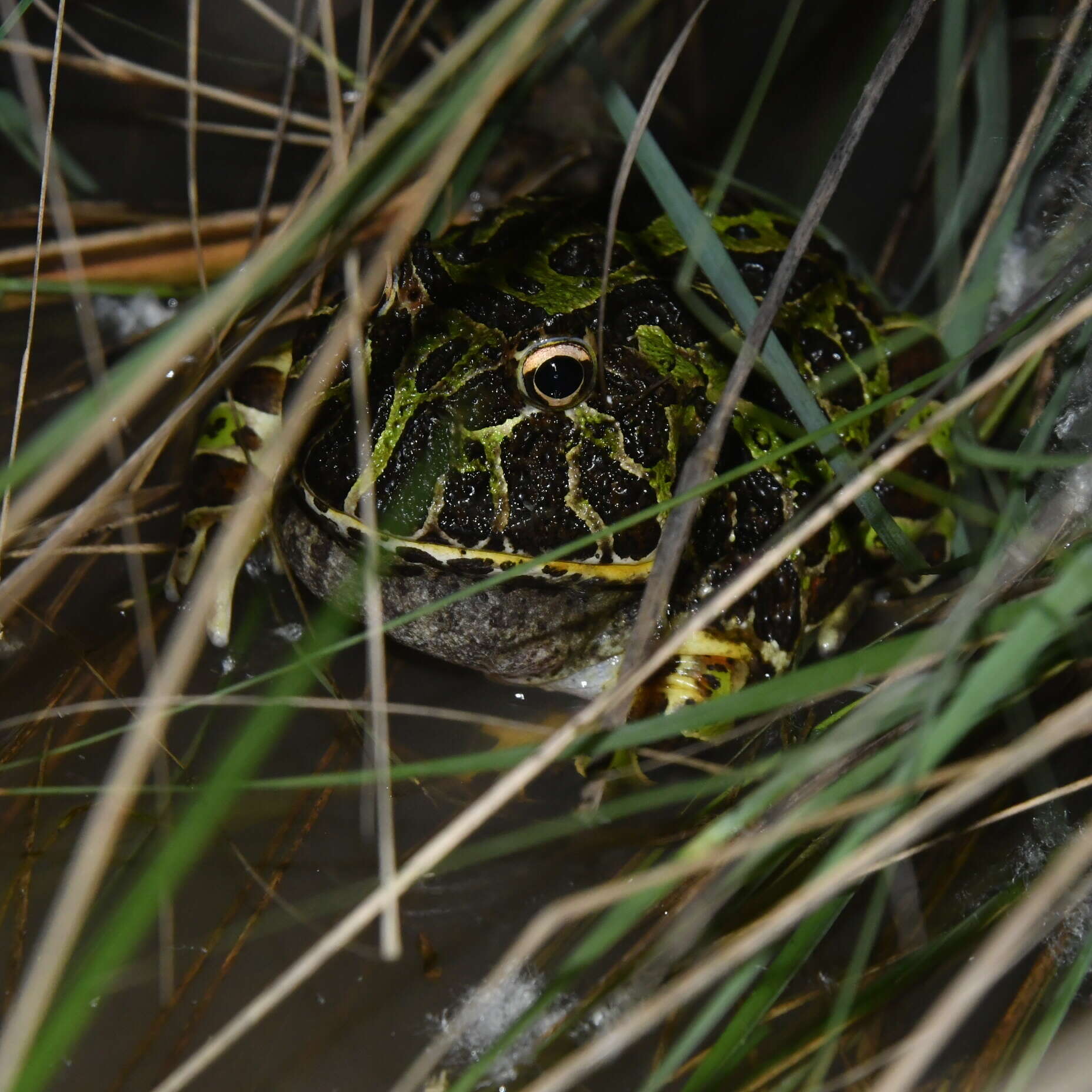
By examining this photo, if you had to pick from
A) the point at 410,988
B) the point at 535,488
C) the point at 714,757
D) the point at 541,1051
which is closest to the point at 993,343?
the point at 535,488

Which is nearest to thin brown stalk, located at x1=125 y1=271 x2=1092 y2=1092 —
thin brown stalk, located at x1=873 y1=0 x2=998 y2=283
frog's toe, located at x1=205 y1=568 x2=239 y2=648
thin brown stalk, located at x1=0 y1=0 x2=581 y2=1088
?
thin brown stalk, located at x1=0 y1=0 x2=581 y2=1088

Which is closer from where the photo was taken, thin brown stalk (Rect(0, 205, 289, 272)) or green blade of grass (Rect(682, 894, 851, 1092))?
green blade of grass (Rect(682, 894, 851, 1092))

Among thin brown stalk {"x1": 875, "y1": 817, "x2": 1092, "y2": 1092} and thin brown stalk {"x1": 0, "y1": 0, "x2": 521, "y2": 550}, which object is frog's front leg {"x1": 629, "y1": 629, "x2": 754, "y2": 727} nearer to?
thin brown stalk {"x1": 875, "y1": 817, "x2": 1092, "y2": 1092}

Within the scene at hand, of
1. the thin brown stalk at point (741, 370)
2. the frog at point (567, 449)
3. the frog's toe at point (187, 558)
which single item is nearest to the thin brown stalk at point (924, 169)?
the frog at point (567, 449)

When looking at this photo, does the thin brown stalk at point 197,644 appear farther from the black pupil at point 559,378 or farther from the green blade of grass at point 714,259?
the black pupil at point 559,378

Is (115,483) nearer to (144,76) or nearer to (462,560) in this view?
(462,560)

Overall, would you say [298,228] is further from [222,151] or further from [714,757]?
[222,151]
